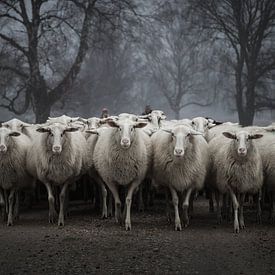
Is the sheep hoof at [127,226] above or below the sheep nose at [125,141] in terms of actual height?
below

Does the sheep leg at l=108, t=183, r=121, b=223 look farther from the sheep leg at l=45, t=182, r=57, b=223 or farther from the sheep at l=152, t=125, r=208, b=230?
the sheep leg at l=45, t=182, r=57, b=223

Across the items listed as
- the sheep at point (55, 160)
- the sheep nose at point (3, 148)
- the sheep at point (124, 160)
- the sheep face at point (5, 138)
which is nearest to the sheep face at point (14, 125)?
the sheep face at point (5, 138)

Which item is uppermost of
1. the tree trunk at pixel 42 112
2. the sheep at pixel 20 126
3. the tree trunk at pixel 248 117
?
the tree trunk at pixel 42 112

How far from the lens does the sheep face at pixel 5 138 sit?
9758 mm

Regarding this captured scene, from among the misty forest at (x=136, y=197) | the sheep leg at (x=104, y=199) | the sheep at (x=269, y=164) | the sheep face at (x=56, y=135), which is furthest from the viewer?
the sheep leg at (x=104, y=199)

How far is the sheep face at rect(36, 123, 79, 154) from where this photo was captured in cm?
943

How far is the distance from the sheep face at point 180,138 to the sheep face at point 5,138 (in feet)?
10.5

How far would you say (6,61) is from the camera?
73.5 ft

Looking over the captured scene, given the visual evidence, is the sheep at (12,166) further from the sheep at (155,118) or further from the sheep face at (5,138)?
the sheep at (155,118)

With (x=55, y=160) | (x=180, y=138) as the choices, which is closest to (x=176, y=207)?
(x=180, y=138)

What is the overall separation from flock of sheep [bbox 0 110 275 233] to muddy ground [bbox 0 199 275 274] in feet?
1.20

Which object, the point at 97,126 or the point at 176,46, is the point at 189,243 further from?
the point at 176,46

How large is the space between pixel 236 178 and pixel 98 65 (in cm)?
3325

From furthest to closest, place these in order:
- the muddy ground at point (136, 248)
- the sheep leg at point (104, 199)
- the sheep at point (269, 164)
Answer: the sheep leg at point (104, 199)
the sheep at point (269, 164)
the muddy ground at point (136, 248)
